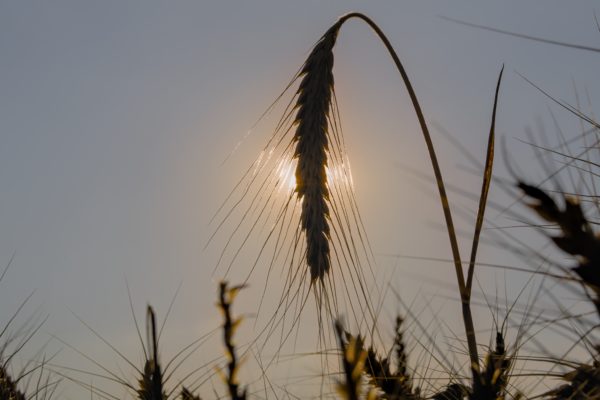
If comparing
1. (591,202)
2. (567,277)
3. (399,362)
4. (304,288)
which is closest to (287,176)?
(304,288)

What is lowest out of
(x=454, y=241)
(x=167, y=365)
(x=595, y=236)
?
(x=595, y=236)

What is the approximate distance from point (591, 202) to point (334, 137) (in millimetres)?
2337

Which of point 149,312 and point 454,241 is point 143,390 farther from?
point 454,241

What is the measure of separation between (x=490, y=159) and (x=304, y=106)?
1.03 metres

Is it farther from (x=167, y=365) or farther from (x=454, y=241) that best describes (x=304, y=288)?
(x=167, y=365)

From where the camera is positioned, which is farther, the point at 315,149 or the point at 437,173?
the point at 437,173

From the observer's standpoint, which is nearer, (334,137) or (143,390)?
(143,390)

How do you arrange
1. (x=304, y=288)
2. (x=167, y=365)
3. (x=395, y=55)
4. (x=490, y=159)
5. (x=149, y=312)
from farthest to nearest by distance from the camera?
(x=395, y=55) < (x=490, y=159) < (x=304, y=288) < (x=167, y=365) < (x=149, y=312)

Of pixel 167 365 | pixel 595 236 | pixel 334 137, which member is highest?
pixel 334 137

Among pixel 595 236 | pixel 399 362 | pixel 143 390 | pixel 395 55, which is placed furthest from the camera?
pixel 395 55

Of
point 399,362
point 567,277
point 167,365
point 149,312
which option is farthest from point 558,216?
point 399,362

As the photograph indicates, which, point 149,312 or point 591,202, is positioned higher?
point 591,202

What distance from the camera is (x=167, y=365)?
1952 millimetres

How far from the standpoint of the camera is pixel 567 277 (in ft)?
3.27
